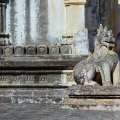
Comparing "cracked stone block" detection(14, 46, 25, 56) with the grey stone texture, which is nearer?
the grey stone texture

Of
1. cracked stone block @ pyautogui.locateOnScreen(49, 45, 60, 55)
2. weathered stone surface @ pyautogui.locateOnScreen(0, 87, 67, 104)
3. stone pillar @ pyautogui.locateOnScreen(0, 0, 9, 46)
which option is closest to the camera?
weathered stone surface @ pyautogui.locateOnScreen(0, 87, 67, 104)

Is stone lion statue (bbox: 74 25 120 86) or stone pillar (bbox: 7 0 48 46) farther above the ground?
stone pillar (bbox: 7 0 48 46)

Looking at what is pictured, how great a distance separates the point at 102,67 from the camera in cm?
1497

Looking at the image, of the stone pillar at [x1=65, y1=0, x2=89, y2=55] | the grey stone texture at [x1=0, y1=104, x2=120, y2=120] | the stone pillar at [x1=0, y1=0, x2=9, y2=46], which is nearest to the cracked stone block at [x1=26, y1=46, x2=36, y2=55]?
the stone pillar at [x1=0, y1=0, x2=9, y2=46]

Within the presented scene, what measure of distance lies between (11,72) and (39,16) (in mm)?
2880

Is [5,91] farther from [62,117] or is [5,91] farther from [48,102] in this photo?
[62,117]

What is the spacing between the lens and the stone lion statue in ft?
49.0

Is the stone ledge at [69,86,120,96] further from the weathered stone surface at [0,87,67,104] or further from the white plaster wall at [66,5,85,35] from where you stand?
the white plaster wall at [66,5,85,35]

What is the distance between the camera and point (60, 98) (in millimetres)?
16094

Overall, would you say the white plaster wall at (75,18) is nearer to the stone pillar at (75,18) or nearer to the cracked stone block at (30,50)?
the stone pillar at (75,18)

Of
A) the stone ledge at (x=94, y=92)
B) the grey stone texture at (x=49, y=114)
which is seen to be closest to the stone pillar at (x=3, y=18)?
the grey stone texture at (x=49, y=114)

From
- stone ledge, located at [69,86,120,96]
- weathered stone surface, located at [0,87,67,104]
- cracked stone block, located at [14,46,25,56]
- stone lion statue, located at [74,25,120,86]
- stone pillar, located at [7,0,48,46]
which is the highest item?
stone pillar, located at [7,0,48,46]

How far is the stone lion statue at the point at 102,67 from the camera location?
1492 centimetres

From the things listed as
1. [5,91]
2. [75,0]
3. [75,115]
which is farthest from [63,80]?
[75,115]
